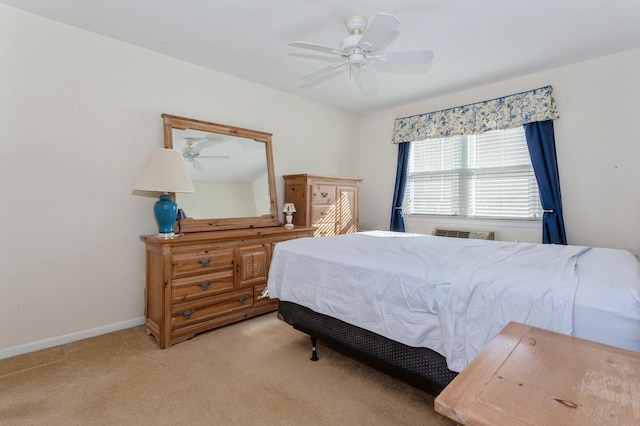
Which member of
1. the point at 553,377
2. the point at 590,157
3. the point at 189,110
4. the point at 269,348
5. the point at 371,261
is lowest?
the point at 269,348

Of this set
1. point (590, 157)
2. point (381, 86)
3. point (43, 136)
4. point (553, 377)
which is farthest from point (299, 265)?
point (590, 157)

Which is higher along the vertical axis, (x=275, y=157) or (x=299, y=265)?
(x=275, y=157)

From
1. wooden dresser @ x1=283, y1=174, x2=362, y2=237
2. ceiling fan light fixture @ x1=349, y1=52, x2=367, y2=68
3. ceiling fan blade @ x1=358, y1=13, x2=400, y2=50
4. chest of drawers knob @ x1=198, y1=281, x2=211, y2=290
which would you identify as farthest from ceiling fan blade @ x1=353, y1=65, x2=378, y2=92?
chest of drawers knob @ x1=198, y1=281, x2=211, y2=290

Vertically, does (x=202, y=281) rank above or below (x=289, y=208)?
below

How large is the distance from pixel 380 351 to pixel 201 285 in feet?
5.39

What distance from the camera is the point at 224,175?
10.9 feet

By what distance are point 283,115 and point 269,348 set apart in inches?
110

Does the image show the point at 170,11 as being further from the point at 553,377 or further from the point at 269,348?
the point at 553,377

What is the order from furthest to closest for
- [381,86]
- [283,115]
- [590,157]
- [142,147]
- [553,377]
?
1. [283,115]
2. [381,86]
3. [590,157]
4. [142,147]
5. [553,377]

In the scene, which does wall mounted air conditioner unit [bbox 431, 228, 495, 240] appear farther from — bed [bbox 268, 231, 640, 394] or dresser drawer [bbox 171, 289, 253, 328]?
dresser drawer [bbox 171, 289, 253, 328]

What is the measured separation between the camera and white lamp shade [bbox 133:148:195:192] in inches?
98.3

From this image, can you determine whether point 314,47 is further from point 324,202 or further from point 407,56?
point 324,202

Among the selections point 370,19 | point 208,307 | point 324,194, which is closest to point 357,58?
point 370,19

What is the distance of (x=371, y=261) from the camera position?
1828 millimetres
